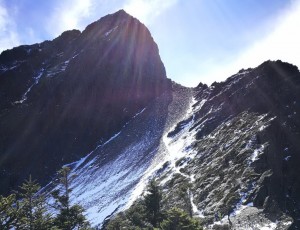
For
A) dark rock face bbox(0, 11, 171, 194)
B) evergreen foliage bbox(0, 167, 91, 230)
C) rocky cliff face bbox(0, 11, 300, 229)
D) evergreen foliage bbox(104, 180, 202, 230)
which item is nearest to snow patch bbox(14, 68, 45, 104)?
dark rock face bbox(0, 11, 171, 194)

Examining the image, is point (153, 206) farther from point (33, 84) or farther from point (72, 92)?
point (33, 84)

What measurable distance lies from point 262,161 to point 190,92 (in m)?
103

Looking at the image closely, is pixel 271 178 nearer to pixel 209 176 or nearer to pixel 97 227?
pixel 209 176

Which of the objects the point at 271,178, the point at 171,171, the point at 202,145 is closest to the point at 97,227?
the point at 171,171

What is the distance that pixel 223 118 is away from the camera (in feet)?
285

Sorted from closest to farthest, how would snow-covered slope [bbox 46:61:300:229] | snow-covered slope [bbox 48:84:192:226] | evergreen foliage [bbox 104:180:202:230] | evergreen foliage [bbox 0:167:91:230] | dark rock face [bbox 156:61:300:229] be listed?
evergreen foliage [bbox 0:167:91:230] < evergreen foliage [bbox 104:180:202:230] < dark rock face [bbox 156:61:300:229] < snow-covered slope [bbox 46:61:300:229] < snow-covered slope [bbox 48:84:192:226]

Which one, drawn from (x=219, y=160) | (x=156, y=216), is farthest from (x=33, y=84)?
(x=156, y=216)

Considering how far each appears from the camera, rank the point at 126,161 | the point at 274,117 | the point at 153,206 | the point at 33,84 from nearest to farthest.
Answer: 1. the point at 153,206
2. the point at 274,117
3. the point at 126,161
4. the point at 33,84

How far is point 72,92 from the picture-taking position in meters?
161

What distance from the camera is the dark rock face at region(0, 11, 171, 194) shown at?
143 m

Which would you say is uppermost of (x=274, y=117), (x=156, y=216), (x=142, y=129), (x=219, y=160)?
(x=142, y=129)

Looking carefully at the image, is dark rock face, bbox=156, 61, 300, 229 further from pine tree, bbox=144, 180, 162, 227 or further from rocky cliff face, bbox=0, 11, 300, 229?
pine tree, bbox=144, 180, 162, 227

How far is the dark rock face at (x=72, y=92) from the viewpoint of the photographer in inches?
5620

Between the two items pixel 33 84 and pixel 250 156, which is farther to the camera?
pixel 33 84
